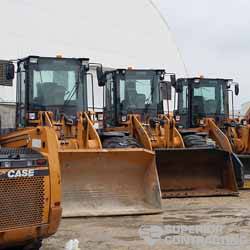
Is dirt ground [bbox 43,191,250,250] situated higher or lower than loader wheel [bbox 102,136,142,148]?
lower

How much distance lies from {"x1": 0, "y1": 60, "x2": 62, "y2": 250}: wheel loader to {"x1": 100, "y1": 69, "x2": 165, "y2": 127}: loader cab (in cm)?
680

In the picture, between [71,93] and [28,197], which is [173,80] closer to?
[71,93]

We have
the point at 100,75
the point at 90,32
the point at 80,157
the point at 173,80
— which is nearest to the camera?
the point at 80,157

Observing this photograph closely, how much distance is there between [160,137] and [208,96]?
2.44 metres

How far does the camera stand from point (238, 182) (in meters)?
10.6

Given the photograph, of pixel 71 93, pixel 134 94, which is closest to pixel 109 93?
pixel 134 94

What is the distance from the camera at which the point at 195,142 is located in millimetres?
11750

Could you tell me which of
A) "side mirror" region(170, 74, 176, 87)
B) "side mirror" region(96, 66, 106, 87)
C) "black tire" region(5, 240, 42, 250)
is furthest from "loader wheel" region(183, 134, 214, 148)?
"black tire" region(5, 240, 42, 250)

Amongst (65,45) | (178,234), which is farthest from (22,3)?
(178,234)

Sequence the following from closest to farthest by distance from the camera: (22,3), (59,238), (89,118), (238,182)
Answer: (59,238) → (89,118) → (238,182) → (22,3)

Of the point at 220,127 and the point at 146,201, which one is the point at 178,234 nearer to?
the point at 146,201

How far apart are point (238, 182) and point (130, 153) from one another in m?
2.93

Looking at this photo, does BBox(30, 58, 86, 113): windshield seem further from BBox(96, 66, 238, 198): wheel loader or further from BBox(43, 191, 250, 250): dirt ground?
BBox(43, 191, 250, 250): dirt ground

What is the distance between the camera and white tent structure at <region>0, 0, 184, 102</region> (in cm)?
2402
